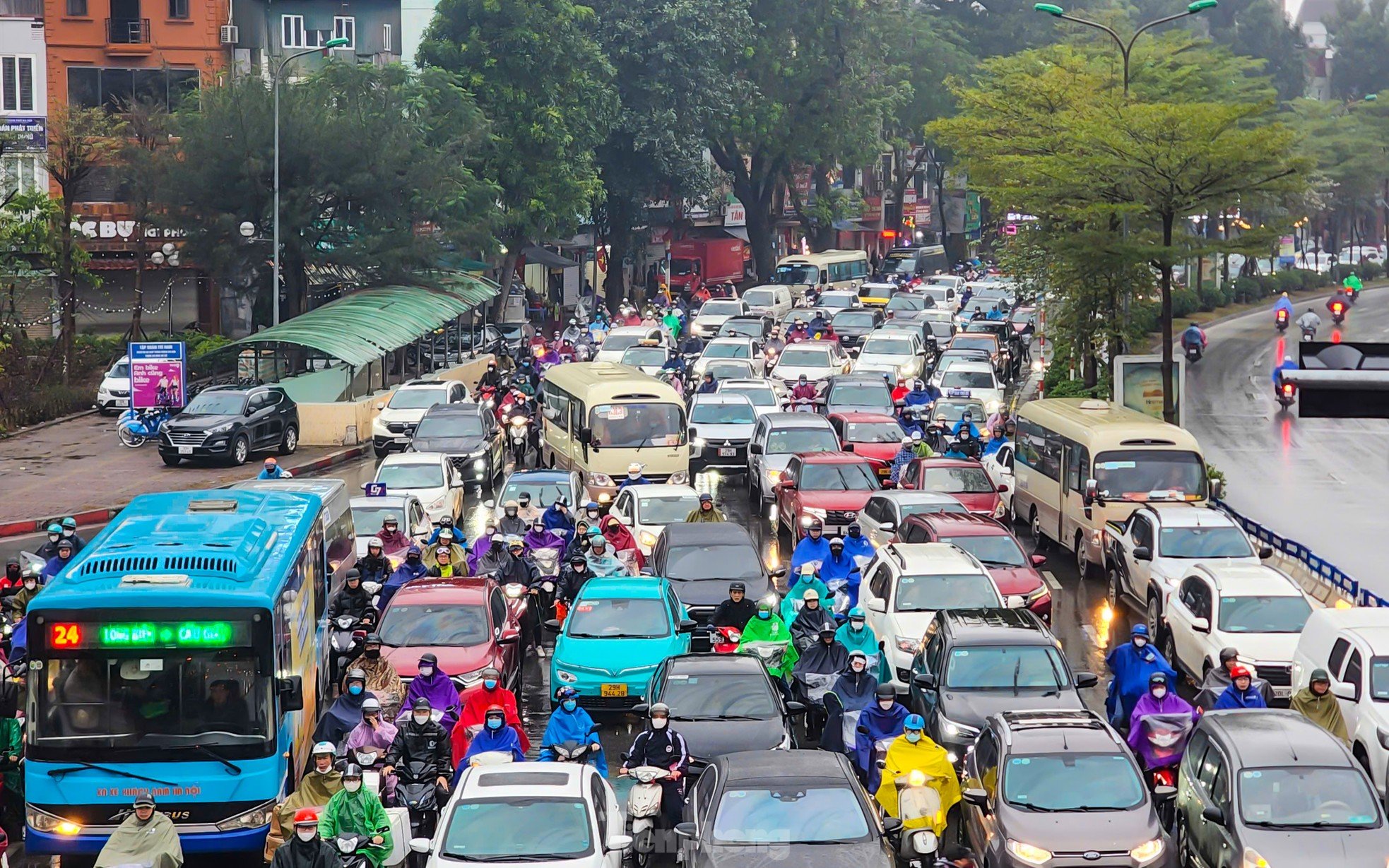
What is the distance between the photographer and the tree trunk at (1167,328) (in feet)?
112

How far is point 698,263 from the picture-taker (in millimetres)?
86250

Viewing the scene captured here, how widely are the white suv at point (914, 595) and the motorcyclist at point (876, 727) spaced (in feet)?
11.0

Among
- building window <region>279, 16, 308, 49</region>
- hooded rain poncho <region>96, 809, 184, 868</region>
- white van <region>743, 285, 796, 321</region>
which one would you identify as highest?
building window <region>279, 16, 308, 49</region>

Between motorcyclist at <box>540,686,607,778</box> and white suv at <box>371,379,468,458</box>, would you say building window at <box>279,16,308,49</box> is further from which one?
motorcyclist at <box>540,686,607,778</box>

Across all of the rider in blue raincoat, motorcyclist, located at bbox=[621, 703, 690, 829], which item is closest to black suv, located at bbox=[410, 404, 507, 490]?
the rider in blue raincoat

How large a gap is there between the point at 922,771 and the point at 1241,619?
21.9 feet

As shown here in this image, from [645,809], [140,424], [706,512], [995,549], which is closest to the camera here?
[645,809]

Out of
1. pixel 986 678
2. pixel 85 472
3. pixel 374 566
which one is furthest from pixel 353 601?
pixel 85 472

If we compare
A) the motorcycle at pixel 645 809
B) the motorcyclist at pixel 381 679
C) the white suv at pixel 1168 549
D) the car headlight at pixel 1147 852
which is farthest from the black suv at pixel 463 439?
the car headlight at pixel 1147 852

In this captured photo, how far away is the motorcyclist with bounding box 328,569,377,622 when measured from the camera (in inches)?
787

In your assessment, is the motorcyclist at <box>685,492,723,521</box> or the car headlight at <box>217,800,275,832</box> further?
the motorcyclist at <box>685,492,723,521</box>

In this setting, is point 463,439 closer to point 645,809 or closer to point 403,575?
point 403,575

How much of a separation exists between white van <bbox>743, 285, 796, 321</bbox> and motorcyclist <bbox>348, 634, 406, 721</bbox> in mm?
47610

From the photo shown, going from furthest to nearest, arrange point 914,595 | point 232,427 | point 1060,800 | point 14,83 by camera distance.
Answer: point 14,83
point 232,427
point 914,595
point 1060,800
